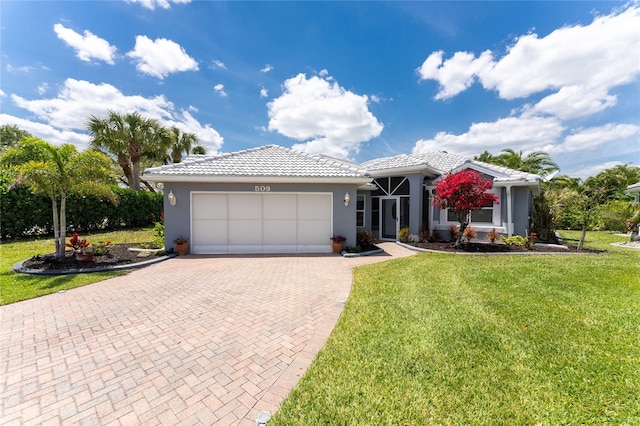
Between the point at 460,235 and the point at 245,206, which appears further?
the point at 460,235

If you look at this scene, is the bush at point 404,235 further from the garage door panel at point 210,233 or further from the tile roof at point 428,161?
the garage door panel at point 210,233

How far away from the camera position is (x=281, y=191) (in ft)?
38.3

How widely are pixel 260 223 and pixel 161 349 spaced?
7940 mm

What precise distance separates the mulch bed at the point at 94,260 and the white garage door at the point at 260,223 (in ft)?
6.77

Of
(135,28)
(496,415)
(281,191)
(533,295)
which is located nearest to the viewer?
(496,415)

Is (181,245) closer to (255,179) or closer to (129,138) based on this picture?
(255,179)

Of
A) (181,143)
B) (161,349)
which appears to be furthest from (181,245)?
(181,143)

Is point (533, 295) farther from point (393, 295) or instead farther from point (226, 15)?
point (226, 15)

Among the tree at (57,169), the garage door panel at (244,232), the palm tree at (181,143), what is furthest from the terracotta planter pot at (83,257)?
the palm tree at (181,143)

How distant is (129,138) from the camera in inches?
860

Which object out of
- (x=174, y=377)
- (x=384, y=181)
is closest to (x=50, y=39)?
(x=174, y=377)

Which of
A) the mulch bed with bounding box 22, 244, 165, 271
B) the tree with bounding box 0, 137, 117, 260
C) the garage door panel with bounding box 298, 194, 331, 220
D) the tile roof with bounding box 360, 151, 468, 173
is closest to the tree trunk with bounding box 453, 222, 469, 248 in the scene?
the tile roof with bounding box 360, 151, 468, 173

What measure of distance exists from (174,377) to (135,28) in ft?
43.7

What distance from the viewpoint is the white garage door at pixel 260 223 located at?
11555 millimetres
